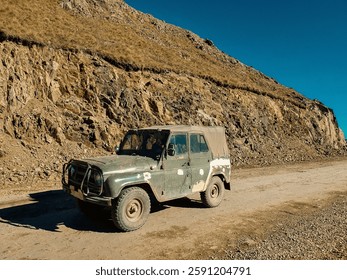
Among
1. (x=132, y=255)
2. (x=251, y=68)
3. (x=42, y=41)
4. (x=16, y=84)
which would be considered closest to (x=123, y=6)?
(x=251, y=68)

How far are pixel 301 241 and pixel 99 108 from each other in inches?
627

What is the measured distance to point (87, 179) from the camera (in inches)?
281

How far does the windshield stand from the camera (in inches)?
326

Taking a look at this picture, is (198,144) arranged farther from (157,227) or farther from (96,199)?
(96,199)

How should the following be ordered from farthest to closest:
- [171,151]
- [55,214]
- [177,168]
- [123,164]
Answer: [55,214] → [177,168] → [171,151] → [123,164]

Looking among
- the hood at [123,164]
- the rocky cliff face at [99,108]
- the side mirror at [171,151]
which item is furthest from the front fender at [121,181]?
the rocky cliff face at [99,108]

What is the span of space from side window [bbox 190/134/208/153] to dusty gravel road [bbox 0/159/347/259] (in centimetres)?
190

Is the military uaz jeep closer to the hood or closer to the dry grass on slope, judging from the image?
the hood

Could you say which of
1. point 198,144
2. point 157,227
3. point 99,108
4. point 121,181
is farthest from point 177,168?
point 99,108

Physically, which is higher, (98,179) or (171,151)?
(171,151)

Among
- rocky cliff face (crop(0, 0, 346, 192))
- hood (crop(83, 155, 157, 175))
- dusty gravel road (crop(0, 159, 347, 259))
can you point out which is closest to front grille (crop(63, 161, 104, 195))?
hood (crop(83, 155, 157, 175))

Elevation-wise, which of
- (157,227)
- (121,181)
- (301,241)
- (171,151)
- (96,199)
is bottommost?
(301,241)

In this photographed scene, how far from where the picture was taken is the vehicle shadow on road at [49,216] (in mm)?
7768

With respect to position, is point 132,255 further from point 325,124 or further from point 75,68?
point 325,124
